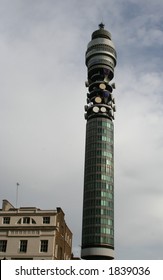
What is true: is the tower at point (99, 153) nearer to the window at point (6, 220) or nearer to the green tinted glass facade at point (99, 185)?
the green tinted glass facade at point (99, 185)

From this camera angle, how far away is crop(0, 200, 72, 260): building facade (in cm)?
8231

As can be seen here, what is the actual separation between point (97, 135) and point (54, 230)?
288 ft

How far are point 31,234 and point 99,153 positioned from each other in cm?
8302

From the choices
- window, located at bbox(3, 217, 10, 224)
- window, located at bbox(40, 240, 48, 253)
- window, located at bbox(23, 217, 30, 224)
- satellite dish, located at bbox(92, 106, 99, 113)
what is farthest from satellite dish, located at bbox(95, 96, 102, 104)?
window, located at bbox(40, 240, 48, 253)

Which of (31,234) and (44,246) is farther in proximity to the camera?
(31,234)

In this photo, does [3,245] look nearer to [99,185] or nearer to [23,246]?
[23,246]

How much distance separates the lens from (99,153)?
16388 cm

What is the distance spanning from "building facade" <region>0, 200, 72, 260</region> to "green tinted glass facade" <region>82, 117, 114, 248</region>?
6279cm

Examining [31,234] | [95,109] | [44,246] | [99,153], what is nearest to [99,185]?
[99,153]

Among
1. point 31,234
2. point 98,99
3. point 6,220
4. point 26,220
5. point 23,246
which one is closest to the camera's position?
point 23,246

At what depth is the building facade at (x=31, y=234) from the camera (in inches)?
3241

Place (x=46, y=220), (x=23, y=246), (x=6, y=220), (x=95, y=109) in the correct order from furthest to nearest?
(x=95, y=109) < (x=6, y=220) < (x=46, y=220) < (x=23, y=246)

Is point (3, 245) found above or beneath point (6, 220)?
beneath

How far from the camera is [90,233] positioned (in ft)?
493
